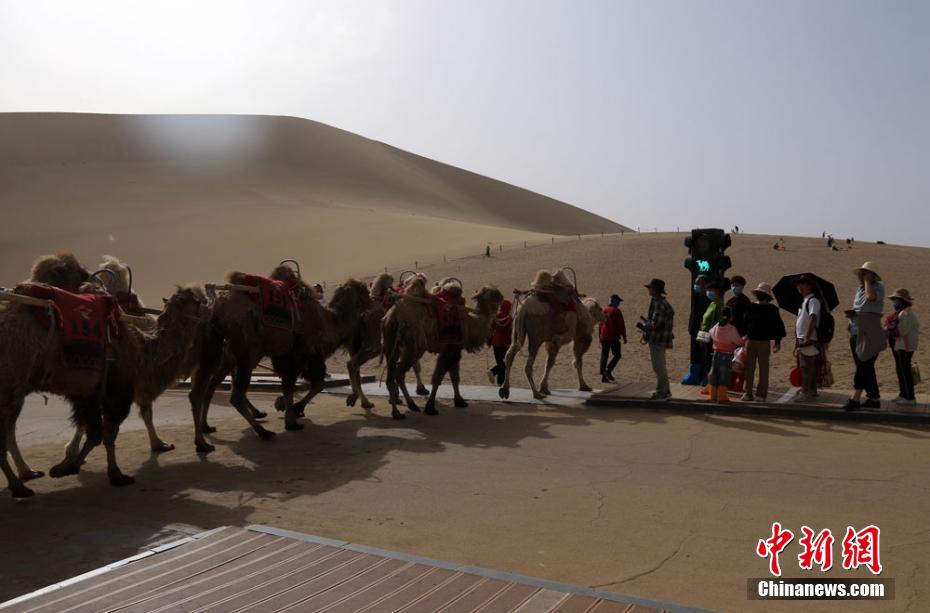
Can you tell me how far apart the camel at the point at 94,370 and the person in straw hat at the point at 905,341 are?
355 inches

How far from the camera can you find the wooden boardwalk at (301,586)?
439 centimetres

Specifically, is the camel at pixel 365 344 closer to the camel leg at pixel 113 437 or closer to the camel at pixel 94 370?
the camel at pixel 94 370

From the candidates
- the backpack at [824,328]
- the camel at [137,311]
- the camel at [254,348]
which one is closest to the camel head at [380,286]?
the camel at [254,348]

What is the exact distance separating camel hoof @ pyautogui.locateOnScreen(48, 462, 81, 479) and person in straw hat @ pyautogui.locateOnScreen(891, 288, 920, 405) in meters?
9.98

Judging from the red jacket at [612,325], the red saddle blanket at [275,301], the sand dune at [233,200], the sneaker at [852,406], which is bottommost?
the sneaker at [852,406]

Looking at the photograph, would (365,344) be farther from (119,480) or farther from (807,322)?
(807,322)

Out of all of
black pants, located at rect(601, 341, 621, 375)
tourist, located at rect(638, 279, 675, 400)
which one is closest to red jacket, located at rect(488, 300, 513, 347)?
black pants, located at rect(601, 341, 621, 375)

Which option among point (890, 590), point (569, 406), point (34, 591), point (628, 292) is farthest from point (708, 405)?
point (628, 292)

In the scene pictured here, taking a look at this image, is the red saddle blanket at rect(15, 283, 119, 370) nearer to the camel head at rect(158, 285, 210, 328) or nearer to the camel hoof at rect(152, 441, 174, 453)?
the camel head at rect(158, 285, 210, 328)

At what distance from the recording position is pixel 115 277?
389 inches

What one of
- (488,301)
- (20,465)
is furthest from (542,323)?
(20,465)

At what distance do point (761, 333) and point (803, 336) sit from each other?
0.58 m

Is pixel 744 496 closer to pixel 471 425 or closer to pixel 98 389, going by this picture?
pixel 471 425

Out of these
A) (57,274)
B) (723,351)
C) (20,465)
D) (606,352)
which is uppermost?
(57,274)
